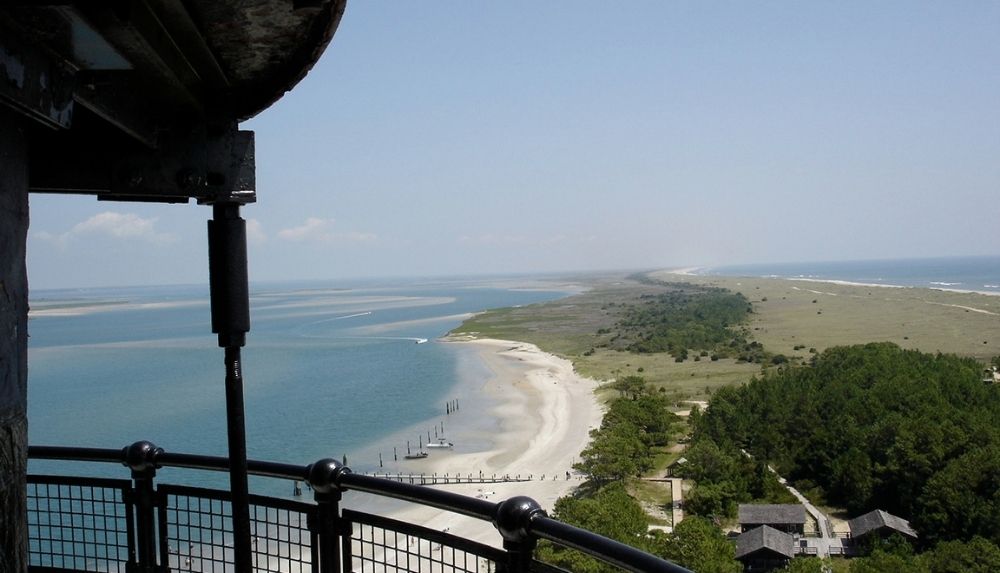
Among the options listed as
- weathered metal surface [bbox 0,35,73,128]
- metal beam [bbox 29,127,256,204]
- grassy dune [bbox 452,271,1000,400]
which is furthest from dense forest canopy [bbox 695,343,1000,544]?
weathered metal surface [bbox 0,35,73,128]

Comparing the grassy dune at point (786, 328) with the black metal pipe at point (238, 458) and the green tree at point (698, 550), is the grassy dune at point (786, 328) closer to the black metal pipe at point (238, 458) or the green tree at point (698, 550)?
the green tree at point (698, 550)

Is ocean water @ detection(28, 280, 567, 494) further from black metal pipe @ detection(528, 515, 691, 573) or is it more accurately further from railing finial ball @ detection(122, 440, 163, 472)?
black metal pipe @ detection(528, 515, 691, 573)

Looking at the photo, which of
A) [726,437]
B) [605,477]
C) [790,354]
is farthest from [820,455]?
[790,354]

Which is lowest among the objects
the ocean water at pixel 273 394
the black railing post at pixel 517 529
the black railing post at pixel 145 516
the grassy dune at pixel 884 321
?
the ocean water at pixel 273 394

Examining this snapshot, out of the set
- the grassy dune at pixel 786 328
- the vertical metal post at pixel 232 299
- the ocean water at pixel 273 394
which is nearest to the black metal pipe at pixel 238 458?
the vertical metal post at pixel 232 299

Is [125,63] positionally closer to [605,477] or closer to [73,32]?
[73,32]

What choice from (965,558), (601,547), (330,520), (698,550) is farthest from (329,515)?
(965,558)

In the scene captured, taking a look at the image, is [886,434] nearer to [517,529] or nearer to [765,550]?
[765,550]

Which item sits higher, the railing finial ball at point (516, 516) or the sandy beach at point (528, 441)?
the railing finial ball at point (516, 516)
